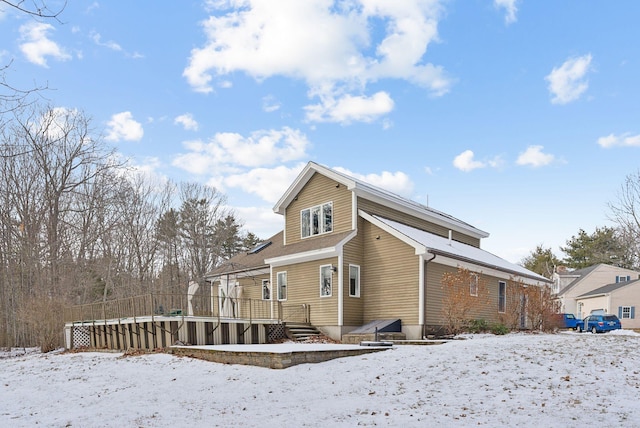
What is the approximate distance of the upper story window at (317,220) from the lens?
21.1 metres

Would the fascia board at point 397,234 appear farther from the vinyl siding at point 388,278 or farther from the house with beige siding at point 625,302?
the house with beige siding at point 625,302

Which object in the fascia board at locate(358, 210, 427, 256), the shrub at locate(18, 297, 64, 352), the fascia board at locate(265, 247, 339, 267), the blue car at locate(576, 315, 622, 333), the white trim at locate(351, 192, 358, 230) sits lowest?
the blue car at locate(576, 315, 622, 333)

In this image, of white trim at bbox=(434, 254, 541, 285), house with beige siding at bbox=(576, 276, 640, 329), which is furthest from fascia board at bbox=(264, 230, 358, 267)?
house with beige siding at bbox=(576, 276, 640, 329)

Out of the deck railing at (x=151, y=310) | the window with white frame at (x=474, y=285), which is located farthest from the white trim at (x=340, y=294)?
the window with white frame at (x=474, y=285)

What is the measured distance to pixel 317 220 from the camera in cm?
2173

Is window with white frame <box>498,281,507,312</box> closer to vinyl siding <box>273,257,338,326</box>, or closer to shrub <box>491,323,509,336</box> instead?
shrub <box>491,323,509,336</box>

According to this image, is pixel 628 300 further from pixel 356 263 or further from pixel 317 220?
pixel 317 220

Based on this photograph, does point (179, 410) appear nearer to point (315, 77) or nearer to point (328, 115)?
point (315, 77)

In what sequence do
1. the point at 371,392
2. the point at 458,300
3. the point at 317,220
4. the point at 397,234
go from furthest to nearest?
the point at 317,220 → the point at 397,234 → the point at 458,300 → the point at 371,392

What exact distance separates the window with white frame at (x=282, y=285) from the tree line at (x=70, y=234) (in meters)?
8.35

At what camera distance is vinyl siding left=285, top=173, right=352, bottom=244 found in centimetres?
2041

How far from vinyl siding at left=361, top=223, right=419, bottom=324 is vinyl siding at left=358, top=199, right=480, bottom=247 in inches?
38.9

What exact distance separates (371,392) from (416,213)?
15.1 metres

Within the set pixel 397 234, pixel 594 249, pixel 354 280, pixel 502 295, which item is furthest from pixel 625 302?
pixel 354 280
